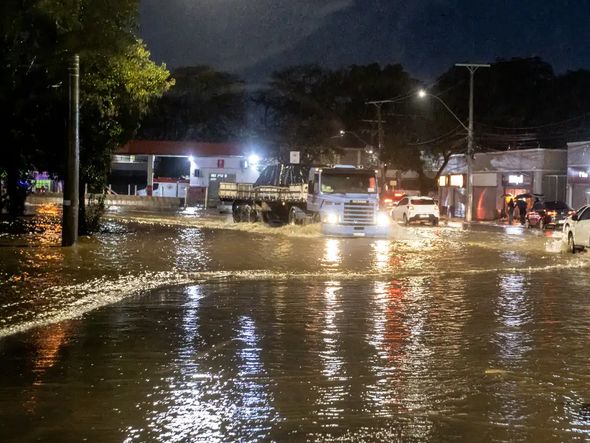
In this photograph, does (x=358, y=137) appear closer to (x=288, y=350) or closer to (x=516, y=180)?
(x=516, y=180)

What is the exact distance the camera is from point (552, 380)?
28.4 feet

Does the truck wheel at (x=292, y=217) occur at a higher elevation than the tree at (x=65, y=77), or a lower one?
lower

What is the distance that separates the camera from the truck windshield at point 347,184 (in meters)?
31.5

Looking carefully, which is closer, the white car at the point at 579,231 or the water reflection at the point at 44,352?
the water reflection at the point at 44,352

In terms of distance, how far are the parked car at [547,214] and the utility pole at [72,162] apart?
86.1 ft

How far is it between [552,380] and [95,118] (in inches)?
805

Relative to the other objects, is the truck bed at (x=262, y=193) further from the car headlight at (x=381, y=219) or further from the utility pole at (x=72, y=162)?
the utility pole at (x=72, y=162)

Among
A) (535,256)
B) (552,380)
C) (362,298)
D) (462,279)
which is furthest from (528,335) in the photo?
(535,256)

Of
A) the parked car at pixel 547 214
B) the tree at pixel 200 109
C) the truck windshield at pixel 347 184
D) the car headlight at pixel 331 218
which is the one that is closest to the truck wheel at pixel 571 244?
the truck windshield at pixel 347 184

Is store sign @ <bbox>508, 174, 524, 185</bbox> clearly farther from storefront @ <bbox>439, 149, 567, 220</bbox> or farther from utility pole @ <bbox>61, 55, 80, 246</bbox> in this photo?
utility pole @ <bbox>61, 55, 80, 246</bbox>

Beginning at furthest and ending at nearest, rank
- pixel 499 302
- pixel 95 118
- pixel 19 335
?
pixel 95 118
pixel 499 302
pixel 19 335

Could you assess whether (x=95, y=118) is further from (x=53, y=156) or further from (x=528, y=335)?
(x=528, y=335)

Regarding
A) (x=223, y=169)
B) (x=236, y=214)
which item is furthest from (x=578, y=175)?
(x=223, y=169)

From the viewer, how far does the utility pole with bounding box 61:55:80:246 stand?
2145 cm
